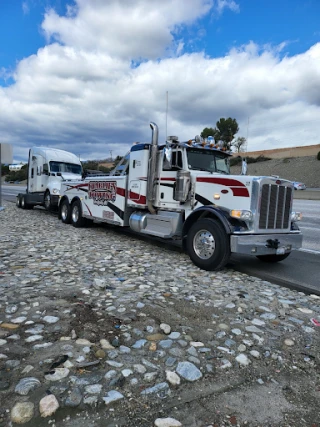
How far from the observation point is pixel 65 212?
45.6ft

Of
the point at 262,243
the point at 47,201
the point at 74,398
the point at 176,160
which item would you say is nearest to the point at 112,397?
the point at 74,398

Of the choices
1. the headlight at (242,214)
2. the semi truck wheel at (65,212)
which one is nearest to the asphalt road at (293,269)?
the headlight at (242,214)

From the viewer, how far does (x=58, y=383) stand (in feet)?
8.65

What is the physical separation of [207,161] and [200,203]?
1.41 m

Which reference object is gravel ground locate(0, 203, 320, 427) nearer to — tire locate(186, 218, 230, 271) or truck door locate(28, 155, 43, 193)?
tire locate(186, 218, 230, 271)

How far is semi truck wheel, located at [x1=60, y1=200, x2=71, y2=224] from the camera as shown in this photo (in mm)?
13516

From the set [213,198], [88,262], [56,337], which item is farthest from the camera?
[213,198]

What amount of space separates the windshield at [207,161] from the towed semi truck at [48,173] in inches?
434

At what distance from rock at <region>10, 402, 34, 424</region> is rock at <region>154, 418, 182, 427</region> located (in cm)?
87

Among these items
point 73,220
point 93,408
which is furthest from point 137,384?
point 73,220

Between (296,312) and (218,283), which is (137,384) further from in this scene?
(218,283)

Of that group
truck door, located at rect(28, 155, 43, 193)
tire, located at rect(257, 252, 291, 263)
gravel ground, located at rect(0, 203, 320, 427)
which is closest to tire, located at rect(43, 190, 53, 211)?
truck door, located at rect(28, 155, 43, 193)

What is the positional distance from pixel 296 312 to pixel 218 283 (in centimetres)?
148

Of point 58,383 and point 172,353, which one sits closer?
point 58,383
